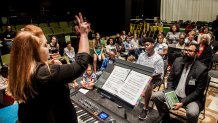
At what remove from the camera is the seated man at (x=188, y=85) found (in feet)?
12.1

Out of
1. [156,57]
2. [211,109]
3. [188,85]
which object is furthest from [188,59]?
[211,109]

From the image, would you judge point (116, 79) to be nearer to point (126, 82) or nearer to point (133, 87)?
point (126, 82)

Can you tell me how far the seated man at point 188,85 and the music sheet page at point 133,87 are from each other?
5.61ft

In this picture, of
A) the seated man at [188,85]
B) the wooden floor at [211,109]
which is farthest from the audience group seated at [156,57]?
the wooden floor at [211,109]

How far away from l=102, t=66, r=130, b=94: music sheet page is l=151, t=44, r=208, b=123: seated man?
1.68 metres

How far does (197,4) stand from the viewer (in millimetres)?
15633

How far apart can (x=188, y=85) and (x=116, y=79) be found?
81.2 inches

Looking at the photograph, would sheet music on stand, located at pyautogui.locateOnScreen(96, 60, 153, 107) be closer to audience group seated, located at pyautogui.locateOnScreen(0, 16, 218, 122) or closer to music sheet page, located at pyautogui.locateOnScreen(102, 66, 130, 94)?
music sheet page, located at pyautogui.locateOnScreen(102, 66, 130, 94)

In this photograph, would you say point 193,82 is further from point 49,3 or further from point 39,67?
point 49,3

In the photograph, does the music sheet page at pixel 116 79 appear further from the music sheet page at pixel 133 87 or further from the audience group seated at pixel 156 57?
the audience group seated at pixel 156 57

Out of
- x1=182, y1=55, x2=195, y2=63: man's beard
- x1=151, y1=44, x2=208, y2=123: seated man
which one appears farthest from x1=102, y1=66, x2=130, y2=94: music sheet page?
x1=182, y1=55, x2=195, y2=63: man's beard

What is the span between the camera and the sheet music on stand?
83.1 inches

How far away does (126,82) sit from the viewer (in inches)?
87.9

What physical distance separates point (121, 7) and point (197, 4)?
5671 mm
